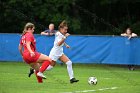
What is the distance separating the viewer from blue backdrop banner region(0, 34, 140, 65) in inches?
1041

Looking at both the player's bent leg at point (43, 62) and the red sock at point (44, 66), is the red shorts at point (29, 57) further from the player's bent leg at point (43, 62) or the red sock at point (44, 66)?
the red sock at point (44, 66)

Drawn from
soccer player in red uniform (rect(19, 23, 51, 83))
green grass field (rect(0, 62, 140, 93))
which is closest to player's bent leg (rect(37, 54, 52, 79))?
soccer player in red uniform (rect(19, 23, 51, 83))

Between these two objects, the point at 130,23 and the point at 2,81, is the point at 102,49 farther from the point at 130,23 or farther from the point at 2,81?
the point at 2,81

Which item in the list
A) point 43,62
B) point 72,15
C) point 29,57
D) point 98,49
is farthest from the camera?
point 72,15

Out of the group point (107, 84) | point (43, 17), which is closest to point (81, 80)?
point (107, 84)

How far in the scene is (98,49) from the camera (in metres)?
27.0

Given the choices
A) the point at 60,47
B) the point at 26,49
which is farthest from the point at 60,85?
the point at 60,47

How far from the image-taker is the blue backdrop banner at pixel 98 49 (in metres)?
26.4

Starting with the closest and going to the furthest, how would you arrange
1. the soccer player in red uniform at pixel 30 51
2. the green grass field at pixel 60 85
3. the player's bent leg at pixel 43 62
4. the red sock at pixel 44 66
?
the green grass field at pixel 60 85
the soccer player in red uniform at pixel 30 51
the player's bent leg at pixel 43 62
the red sock at pixel 44 66

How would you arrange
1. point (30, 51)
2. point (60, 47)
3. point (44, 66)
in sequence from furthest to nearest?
1. point (60, 47)
2. point (44, 66)
3. point (30, 51)

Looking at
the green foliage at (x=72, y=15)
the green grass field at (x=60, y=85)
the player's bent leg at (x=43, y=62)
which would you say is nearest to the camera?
the green grass field at (x=60, y=85)

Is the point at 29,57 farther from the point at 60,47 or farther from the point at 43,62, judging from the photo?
the point at 60,47

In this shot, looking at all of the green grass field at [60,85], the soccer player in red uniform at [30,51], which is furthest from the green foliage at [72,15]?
the soccer player in red uniform at [30,51]

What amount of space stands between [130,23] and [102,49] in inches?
253
